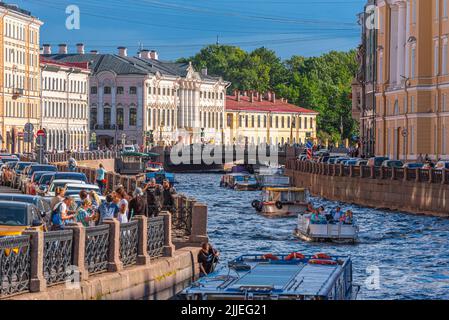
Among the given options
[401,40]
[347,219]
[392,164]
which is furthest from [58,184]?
[401,40]

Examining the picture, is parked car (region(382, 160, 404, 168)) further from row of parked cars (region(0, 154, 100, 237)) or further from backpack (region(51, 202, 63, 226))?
backpack (region(51, 202, 63, 226))

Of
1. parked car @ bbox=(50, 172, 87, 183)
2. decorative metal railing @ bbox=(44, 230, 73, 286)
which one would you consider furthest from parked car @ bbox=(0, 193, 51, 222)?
parked car @ bbox=(50, 172, 87, 183)

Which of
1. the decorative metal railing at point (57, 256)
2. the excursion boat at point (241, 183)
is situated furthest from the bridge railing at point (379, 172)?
the decorative metal railing at point (57, 256)

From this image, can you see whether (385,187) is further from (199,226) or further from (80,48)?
(80,48)

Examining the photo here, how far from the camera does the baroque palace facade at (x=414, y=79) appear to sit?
9225 centimetres

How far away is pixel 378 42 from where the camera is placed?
10888 centimetres

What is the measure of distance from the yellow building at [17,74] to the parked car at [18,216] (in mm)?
101595

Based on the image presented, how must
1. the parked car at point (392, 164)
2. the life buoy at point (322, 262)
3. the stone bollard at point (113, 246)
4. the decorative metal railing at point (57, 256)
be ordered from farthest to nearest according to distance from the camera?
the parked car at point (392, 164) → the life buoy at point (322, 262) → the stone bollard at point (113, 246) → the decorative metal railing at point (57, 256)

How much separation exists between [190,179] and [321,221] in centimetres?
7707

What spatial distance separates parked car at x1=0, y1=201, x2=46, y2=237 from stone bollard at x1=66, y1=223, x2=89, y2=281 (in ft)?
14.5

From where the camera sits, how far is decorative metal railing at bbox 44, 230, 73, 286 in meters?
23.2

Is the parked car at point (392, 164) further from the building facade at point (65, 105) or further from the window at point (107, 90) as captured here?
the window at point (107, 90)

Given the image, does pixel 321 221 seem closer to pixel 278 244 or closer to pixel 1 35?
pixel 278 244

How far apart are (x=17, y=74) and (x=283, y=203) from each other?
72.9 meters
